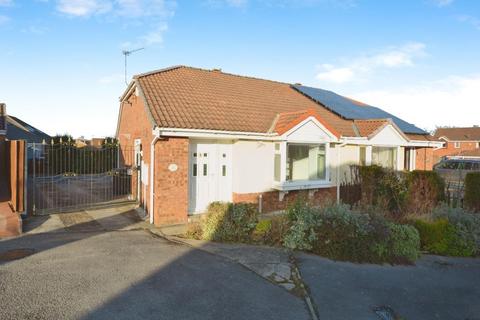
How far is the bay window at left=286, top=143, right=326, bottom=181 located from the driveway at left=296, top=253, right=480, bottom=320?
15.7 ft

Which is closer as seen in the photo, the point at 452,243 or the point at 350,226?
the point at 350,226

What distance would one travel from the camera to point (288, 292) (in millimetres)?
5410

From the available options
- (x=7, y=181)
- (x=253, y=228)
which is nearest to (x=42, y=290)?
(x=253, y=228)

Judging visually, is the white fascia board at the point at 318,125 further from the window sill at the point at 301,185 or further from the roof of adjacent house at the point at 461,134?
the roof of adjacent house at the point at 461,134

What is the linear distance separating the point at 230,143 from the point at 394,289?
6.43 m

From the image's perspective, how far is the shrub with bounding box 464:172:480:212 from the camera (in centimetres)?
1091

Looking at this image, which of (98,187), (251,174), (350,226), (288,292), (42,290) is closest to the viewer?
(42,290)

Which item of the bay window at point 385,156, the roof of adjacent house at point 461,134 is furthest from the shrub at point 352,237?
the roof of adjacent house at point 461,134

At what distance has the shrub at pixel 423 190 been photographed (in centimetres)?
1040

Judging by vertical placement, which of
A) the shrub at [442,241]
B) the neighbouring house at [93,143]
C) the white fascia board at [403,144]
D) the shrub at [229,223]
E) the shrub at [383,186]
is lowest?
the shrub at [442,241]

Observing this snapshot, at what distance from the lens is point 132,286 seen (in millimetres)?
5230

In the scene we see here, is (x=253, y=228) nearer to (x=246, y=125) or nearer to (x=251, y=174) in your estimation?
(x=251, y=174)

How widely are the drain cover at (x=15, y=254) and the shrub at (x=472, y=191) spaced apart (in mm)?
11899

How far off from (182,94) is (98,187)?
28.9ft
